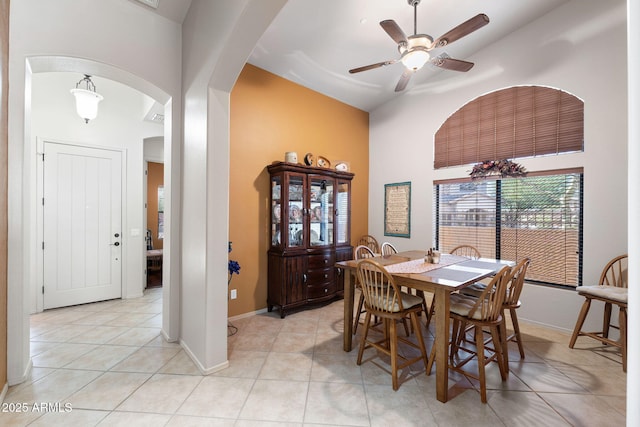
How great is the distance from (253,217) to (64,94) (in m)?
3.00

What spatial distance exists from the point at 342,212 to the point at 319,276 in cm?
104

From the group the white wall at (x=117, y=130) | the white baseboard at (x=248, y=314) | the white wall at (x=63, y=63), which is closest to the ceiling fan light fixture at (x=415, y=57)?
the white wall at (x=63, y=63)

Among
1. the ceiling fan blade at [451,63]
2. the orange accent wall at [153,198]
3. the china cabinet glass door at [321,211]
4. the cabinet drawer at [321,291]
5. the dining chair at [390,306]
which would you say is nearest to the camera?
the dining chair at [390,306]

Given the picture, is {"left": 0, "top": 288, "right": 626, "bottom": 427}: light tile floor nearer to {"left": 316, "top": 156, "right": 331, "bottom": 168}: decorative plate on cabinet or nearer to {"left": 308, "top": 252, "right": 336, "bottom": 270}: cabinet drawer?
{"left": 308, "top": 252, "right": 336, "bottom": 270}: cabinet drawer

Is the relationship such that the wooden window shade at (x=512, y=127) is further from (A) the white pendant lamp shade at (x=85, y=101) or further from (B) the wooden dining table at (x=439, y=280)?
(A) the white pendant lamp shade at (x=85, y=101)

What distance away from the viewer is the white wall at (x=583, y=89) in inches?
109

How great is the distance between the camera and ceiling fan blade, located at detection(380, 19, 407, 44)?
7.17ft

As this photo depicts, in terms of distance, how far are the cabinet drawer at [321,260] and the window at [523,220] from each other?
1756 mm

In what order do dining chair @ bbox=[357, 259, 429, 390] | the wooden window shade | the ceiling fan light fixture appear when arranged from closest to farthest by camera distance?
dining chair @ bbox=[357, 259, 429, 390]
the ceiling fan light fixture
the wooden window shade

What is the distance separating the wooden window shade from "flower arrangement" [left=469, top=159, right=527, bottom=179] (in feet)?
0.35

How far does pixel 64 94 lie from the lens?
3.62 metres

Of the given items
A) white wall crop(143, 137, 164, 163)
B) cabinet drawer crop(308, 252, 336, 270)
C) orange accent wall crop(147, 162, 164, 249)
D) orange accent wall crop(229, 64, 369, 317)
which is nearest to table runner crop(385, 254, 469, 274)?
cabinet drawer crop(308, 252, 336, 270)

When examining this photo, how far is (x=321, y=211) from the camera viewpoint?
13.0 feet

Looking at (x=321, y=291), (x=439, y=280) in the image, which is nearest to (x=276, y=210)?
(x=321, y=291)
